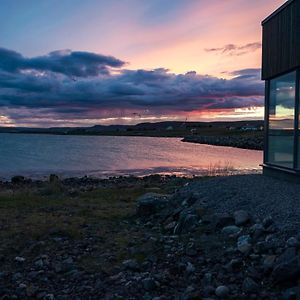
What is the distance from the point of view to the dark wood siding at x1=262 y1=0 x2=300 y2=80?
40.3 ft

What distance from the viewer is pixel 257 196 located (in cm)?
1030

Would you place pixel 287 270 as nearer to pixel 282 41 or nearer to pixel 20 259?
pixel 20 259

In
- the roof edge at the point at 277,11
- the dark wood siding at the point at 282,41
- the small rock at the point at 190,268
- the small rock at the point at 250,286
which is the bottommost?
the small rock at the point at 190,268

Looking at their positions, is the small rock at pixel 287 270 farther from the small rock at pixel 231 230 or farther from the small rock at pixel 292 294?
the small rock at pixel 231 230

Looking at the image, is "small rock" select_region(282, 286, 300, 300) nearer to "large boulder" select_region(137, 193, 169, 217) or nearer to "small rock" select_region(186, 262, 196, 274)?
"small rock" select_region(186, 262, 196, 274)

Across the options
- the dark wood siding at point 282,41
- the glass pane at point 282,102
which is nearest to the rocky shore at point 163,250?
the glass pane at point 282,102

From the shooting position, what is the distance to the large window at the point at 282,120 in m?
12.9

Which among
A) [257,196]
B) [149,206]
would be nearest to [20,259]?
[149,206]

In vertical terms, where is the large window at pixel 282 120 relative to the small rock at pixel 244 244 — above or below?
above

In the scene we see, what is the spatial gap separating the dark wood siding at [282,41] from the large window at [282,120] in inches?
15.4

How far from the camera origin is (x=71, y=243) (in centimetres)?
910

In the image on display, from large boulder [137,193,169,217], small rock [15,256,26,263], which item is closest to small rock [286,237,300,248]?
small rock [15,256,26,263]

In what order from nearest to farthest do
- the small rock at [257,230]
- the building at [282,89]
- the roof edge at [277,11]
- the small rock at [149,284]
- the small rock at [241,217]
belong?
the small rock at [149,284] → the small rock at [257,230] → the small rock at [241,217] → the building at [282,89] → the roof edge at [277,11]

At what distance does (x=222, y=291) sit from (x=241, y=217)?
286cm
